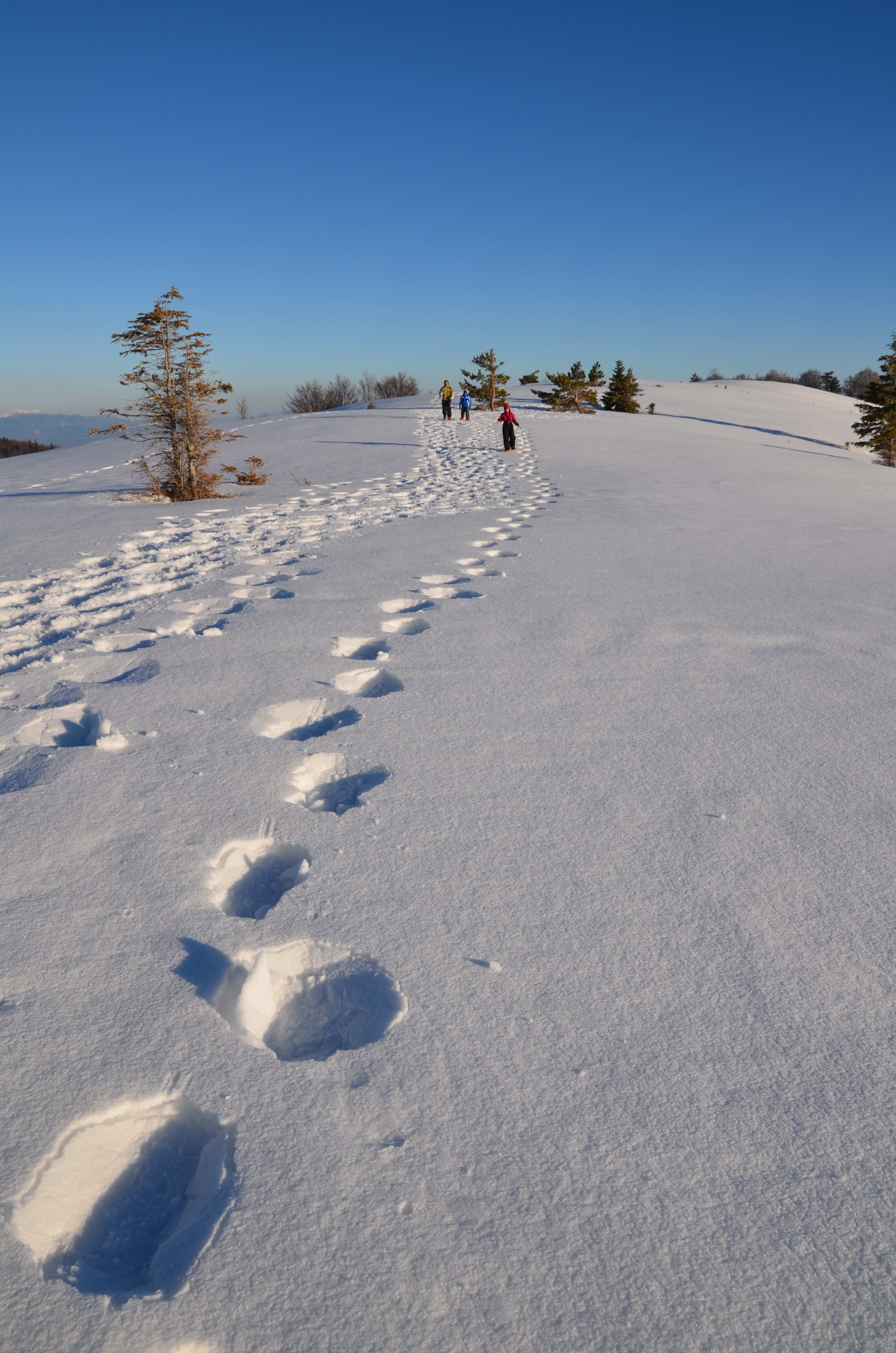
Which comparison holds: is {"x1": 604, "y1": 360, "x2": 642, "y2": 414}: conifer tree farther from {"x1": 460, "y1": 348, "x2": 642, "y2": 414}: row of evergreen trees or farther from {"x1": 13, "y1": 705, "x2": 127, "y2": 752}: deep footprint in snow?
Answer: {"x1": 13, "y1": 705, "x2": 127, "y2": 752}: deep footprint in snow

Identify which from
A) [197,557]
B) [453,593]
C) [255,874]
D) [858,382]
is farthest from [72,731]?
[858,382]

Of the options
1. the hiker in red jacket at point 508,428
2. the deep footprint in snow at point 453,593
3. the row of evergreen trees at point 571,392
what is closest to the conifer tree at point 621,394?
the row of evergreen trees at point 571,392

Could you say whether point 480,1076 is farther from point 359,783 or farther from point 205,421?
point 205,421

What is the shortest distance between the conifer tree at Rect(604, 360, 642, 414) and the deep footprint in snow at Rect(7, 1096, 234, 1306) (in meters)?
33.9

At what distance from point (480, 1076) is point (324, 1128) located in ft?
0.95

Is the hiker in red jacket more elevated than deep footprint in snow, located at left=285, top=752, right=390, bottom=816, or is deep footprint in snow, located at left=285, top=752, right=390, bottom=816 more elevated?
the hiker in red jacket

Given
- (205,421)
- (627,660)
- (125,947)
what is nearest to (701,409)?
(205,421)

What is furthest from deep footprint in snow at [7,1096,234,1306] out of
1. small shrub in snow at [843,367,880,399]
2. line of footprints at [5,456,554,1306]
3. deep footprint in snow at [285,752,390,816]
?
small shrub in snow at [843,367,880,399]

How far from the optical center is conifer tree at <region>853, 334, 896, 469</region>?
20672 millimetres

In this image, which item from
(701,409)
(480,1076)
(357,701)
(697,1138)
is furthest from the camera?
(701,409)

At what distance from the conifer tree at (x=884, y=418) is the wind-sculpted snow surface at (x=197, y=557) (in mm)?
15860

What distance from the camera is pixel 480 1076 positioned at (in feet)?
4.29

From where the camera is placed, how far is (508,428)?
14414 millimetres

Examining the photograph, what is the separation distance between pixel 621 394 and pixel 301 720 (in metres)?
33.2
